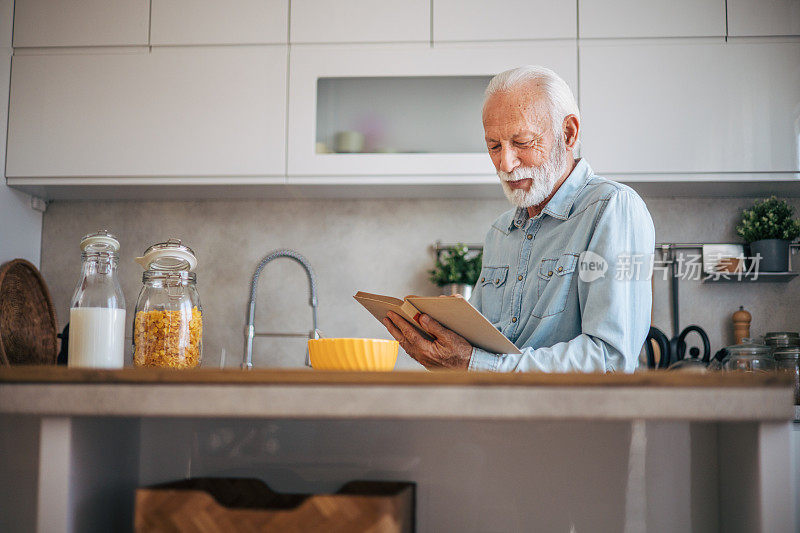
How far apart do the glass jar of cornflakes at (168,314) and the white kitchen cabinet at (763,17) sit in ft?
6.57

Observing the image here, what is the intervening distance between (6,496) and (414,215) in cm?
198

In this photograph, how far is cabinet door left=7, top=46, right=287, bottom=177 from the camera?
246 cm

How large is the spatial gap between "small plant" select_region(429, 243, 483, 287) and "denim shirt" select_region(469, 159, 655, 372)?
0.70m

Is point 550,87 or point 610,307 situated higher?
point 550,87

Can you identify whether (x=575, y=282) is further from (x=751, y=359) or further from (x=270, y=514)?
(x=751, y=359)

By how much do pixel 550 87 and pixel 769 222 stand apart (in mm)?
1308

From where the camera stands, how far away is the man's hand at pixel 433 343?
53.2 inches

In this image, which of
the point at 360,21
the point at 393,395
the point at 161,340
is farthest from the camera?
the point at 360,21

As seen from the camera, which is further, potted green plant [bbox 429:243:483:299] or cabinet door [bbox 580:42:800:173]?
potted green plant [bbox 429:243:483:299]

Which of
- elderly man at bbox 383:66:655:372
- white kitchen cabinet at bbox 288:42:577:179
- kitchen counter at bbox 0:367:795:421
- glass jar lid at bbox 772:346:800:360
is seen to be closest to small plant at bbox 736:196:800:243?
glass jar lid at bbox 772:346:800:360

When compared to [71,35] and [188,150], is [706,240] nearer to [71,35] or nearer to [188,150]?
[188,150]

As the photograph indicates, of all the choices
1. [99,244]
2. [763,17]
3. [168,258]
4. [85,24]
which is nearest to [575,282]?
[168,258]

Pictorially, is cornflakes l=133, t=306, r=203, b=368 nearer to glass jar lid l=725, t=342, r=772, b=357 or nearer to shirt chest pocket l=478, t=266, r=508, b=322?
shirt chest pocket l=478, t=266, r=508, b=322

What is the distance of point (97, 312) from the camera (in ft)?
3.55
